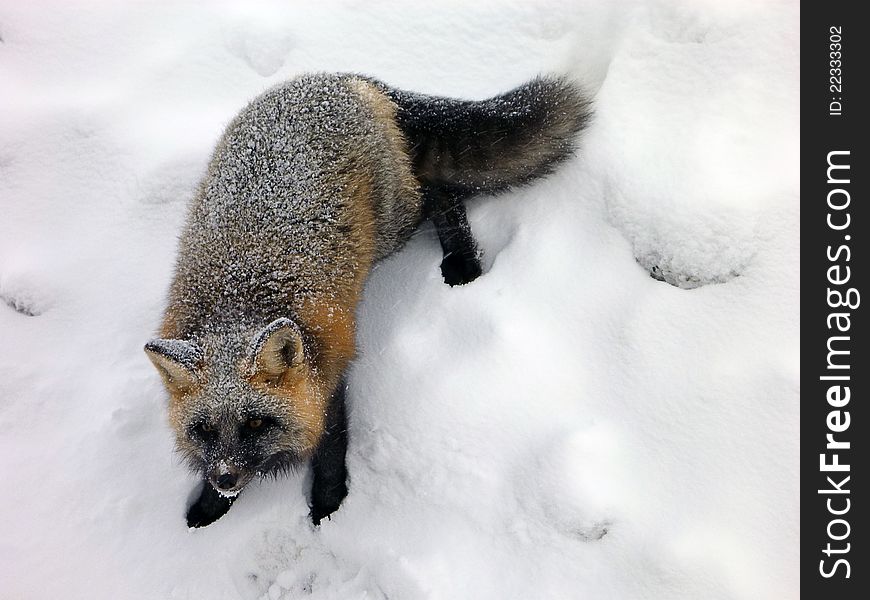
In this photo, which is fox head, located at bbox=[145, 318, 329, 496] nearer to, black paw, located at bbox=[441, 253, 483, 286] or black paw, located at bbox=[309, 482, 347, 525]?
black paw, located at bbox=[309, 482, 347, 525]

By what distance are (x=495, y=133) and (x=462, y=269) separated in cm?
99

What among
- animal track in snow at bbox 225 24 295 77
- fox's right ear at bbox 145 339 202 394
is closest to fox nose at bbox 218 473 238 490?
fox's right ear at bbox 145 339 202 394

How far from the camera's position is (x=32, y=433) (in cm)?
467

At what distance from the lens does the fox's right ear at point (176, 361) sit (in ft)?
11.1

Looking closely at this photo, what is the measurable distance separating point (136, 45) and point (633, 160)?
4.56m

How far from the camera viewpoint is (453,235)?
15.6 ft

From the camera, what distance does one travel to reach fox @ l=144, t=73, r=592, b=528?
355 centimetres

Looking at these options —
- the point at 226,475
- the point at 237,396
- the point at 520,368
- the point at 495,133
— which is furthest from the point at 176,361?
the point at 495,133

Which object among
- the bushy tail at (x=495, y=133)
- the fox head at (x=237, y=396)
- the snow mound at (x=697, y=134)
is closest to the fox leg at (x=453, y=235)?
the bushy tail at (x=495, y=133)

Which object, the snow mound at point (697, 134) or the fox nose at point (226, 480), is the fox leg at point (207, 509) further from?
the snow mound at point (697, 134)

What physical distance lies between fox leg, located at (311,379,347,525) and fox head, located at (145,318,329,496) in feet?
1.43

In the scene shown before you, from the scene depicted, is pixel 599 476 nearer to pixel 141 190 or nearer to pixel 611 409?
pixel 611 409

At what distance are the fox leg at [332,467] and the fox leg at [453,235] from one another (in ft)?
3.79

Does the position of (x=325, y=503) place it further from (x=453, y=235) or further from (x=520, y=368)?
(x=453, y=235)
